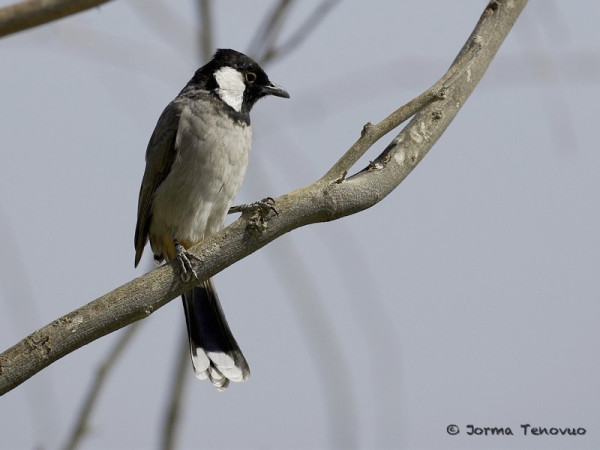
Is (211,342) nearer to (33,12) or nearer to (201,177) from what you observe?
(201,177)

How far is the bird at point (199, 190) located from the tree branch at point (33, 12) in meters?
2.15

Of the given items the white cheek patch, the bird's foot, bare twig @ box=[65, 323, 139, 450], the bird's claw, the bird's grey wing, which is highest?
the white cheek patch

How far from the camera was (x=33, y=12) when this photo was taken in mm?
1971

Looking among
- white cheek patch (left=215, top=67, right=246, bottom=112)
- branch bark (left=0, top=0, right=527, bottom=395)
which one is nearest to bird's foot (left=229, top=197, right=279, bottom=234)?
branch bark (left=0, top=0, right=527, bottom=395)

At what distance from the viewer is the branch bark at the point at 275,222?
256 centimetres

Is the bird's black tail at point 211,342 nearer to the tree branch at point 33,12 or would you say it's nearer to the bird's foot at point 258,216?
the bird's foot at point 258,216

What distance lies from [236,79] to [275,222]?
6.87 feet

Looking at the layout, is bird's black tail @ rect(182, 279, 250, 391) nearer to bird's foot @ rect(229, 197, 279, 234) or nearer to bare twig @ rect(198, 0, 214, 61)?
bare twig @ rect(198, 0, 214, 61)

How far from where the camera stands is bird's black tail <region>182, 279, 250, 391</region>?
163 inches

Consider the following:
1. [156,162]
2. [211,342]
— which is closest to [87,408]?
[211,342]

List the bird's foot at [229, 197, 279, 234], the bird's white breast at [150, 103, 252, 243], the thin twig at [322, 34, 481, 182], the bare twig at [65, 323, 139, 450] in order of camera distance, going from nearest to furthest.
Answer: the bird's foot at [229, 197, 279, 234], the thin twig at [322, 34, 481, 182], the bare twig at [65, 323, 139, 450], the bird's white breast at [150, 103, 252, 243]

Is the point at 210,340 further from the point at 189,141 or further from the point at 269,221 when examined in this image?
the point at 269,221

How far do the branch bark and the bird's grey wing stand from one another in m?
1.52

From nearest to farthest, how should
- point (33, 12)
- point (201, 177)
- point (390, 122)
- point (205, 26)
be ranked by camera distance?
point (33, 12)
point (390, 122)
point (205, 26)
point (201, 177)
